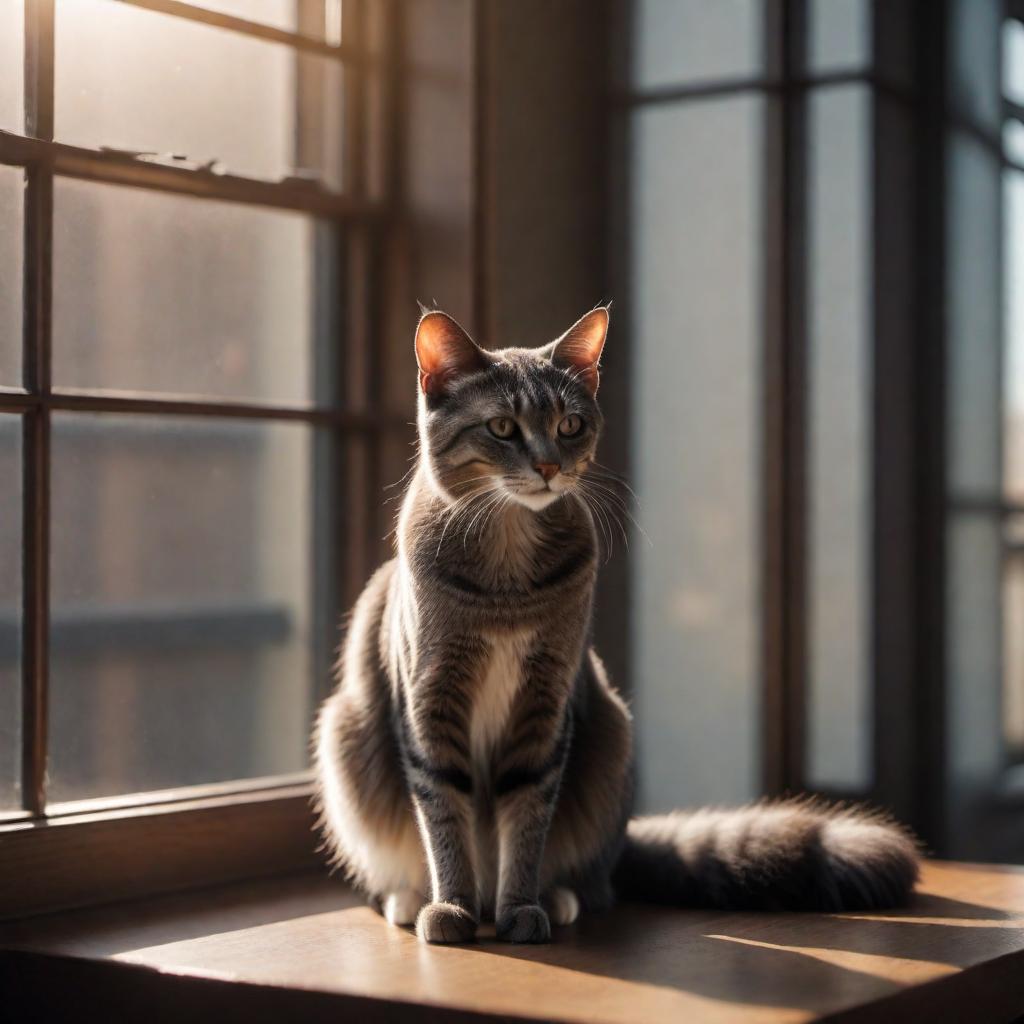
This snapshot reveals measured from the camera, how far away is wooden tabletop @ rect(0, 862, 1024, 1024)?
1506 millimetres

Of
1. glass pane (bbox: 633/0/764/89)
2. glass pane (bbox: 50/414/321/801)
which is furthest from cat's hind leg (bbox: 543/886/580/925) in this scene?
glass pane (bbox: 633/0/764/89)

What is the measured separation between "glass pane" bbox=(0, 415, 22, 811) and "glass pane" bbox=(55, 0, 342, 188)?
1.67ft

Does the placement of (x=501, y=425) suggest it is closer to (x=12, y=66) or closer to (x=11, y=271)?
(x=11, y=271)

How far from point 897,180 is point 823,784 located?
3.75 feet

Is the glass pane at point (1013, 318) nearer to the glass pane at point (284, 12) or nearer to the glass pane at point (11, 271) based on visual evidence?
the glass pane at point (284, 12)

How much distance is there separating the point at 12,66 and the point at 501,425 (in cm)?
92

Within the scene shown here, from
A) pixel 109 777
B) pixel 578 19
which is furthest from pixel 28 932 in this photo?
pixel 578 19

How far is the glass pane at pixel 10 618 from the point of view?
6.59 feet

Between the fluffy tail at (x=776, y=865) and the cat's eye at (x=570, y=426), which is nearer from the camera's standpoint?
the cat's eye at (x=570, y=426)

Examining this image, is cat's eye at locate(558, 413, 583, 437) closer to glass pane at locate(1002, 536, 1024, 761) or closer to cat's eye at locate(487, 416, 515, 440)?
cat's eye at locate(487, 416, 515, 440)

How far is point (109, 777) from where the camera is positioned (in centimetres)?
216

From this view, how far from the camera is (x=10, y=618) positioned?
2.02m

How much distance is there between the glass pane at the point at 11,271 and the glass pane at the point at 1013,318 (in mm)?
2012

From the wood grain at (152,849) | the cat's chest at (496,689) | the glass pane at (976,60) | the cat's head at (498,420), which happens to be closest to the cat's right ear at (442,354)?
the cat's head at (498,420)
